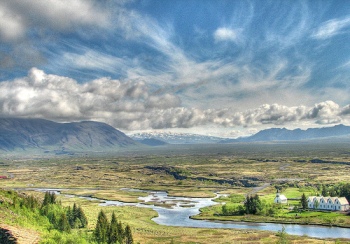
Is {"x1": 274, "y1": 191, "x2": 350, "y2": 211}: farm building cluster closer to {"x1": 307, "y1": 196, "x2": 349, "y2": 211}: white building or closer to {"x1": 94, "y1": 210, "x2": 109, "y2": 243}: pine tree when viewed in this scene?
{"x1": 307, "y1": 196, "x2": 349, "y2": 211}: white building

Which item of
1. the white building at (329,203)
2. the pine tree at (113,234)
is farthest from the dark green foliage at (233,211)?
the pine tree at (113,234)

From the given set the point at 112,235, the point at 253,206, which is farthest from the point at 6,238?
the point at 253,206

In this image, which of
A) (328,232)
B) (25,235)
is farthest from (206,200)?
(25,235)

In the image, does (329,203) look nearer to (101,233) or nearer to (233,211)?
(233,211)

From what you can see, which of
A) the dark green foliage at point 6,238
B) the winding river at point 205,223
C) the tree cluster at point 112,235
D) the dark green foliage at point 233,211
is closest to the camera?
the dark green foliage at point 6,238

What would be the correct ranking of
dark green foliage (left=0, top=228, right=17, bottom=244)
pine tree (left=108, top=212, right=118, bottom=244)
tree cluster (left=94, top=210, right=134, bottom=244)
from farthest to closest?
pine tree (left=108, top=212, right=118, bottom=244) → tree cluster (left=94, top=210, right=134, bottom=244) → dark green foliage (left=0, top=228, right=17, bottom=244)

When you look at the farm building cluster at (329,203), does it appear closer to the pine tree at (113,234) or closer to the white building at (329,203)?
the white building at (329,203)

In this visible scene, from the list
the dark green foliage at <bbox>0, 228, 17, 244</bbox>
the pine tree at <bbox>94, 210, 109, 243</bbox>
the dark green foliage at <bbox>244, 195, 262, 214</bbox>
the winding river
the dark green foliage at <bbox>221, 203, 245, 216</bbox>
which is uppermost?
the dark green foliage at <bbox>0, 228, 17, 244</bbox>

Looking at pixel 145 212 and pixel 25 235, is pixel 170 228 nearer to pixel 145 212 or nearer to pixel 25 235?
pixel 145 212

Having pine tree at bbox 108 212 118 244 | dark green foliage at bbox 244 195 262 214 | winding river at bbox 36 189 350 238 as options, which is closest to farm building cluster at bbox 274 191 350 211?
dark green foliage at bbox 244 195 262 214
